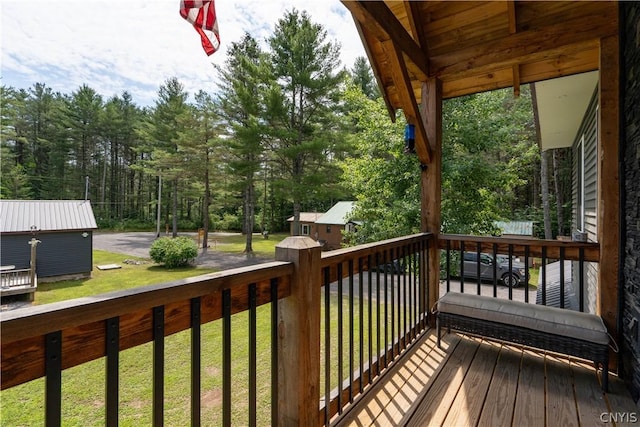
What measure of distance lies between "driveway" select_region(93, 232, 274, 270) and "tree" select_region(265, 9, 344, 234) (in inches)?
136

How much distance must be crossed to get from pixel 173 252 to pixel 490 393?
13.4 m

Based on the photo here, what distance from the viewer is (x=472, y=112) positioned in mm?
7715

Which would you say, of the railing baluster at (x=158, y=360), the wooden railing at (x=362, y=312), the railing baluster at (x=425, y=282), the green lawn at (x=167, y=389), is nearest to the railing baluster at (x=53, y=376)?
the railing baluster at (x=158, y=360)

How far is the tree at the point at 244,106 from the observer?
12.8 metres

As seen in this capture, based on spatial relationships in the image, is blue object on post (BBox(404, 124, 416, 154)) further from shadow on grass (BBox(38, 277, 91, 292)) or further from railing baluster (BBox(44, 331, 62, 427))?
shadow on grass (BBox(38, 277, 91, 292))

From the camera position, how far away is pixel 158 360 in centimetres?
95

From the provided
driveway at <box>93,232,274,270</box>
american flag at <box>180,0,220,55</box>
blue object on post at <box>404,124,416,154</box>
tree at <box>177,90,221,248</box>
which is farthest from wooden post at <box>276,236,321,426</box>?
tree at <box>177,90,221,248</box>

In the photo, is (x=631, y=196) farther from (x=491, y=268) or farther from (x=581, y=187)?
(x=491, y=268)

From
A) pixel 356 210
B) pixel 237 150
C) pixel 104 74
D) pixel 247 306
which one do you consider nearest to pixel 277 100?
pixel 237 150

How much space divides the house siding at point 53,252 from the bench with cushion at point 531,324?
13850mm

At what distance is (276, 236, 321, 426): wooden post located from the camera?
1.37 metres

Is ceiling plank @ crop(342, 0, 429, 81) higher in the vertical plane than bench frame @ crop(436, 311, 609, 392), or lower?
higher

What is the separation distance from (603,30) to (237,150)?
12199 mm

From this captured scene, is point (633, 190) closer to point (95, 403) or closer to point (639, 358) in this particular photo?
point (639, 358)
